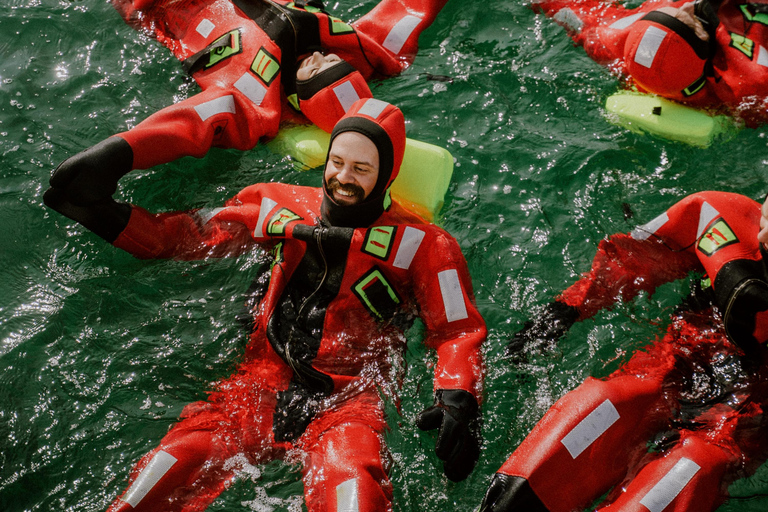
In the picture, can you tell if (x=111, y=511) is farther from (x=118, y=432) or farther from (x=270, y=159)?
(x=270, y=159)

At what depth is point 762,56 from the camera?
4.04 m

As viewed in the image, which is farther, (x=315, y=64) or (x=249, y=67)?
(x=249, y=67)

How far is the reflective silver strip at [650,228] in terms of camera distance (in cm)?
321

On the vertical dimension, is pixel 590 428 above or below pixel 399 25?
below

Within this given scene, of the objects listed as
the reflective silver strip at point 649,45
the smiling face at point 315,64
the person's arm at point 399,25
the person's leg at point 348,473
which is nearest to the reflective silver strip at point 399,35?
the person's arm at point 399,25

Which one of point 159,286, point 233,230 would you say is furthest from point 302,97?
point 159,286

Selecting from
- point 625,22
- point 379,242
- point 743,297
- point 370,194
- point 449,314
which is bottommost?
point 449,314

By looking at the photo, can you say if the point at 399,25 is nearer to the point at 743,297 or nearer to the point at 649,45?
the point at 649,45

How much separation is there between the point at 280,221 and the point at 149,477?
50.8 inches

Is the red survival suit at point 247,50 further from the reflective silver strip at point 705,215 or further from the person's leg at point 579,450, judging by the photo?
the person's leg at point 579,450

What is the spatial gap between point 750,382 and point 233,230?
260cm

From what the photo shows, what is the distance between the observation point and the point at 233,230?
11.6ft

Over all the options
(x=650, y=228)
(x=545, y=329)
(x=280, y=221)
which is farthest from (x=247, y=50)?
(x=650, y=228)

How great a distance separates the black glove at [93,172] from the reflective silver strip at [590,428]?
7.98 feet
